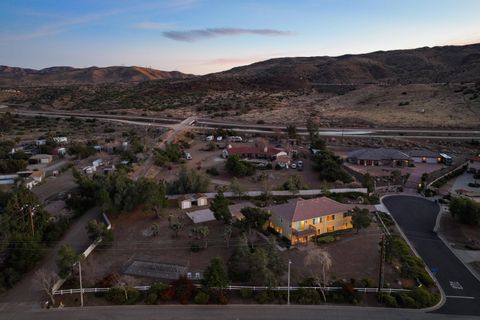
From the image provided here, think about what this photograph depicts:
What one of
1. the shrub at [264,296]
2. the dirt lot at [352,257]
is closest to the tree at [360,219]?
the dirt lot at [352,257]

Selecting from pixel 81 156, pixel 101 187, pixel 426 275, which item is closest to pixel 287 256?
pixel 426 275

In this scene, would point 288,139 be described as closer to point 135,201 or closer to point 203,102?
point 135,201

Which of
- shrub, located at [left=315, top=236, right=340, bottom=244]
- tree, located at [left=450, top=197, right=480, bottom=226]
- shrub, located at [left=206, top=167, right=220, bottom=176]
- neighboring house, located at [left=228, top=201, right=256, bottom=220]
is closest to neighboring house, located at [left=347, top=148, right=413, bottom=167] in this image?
tree, located at [left=450, top=197, right=480, bottom=226]

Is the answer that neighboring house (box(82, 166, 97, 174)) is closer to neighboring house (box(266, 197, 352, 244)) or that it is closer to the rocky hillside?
neighboring house (box(266, 197, 352, 244))

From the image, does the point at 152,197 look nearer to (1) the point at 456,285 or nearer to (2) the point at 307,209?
(2) the point at 307,209

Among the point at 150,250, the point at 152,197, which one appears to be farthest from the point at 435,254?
the point at 152,197

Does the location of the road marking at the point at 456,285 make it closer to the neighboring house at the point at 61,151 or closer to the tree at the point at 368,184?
the tree at the point at 368,184
